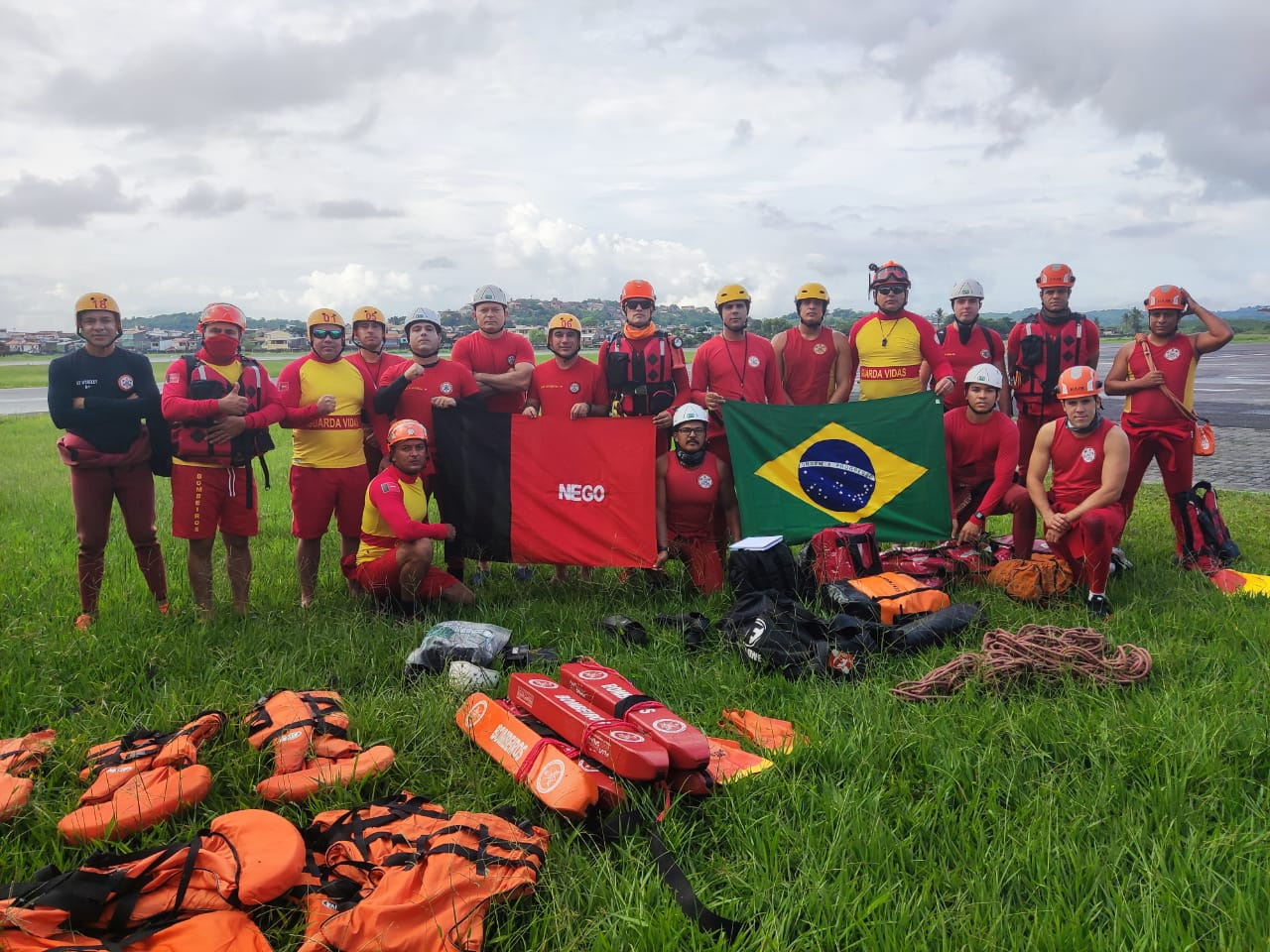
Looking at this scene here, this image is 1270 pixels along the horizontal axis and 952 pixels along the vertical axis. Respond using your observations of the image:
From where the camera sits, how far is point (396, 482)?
269 inches

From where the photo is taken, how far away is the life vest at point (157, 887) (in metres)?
2.96

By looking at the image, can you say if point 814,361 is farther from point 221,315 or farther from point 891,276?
point 221,315

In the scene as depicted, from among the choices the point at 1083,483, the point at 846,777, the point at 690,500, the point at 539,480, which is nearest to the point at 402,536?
the point at 539,480

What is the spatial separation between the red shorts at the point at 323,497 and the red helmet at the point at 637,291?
293cm

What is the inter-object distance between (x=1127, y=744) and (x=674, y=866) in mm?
2407

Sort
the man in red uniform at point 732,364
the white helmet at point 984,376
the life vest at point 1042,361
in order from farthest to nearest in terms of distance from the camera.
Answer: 1. the life vest at point 1042,361
2. the man in red uniform at point 732,364
3. the white helmet at point 984,376

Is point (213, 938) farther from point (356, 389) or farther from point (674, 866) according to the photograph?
point (356, 389)

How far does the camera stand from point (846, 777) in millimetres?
4078

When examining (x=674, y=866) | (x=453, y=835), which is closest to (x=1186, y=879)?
(x=674, y=866)

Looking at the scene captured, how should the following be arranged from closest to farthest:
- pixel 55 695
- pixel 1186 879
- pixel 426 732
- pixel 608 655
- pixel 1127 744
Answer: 1. pixel 1186 879
2. pixel 1127 744
3. pixel 426 732
4. pixel 55 695
5. pixel 608 655

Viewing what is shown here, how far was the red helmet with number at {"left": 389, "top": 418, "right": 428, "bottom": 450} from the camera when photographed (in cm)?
687

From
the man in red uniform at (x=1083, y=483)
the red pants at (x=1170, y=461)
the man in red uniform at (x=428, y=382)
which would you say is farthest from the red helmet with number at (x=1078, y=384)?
the man in red uniform at (x=428, y=382)

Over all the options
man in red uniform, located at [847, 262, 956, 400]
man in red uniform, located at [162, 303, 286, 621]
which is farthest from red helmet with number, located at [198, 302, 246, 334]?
man in red uniform, located at [847, 262, 956, 400]

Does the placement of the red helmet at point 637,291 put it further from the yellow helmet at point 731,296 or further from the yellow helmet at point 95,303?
the yellow helmet at point 95,303
